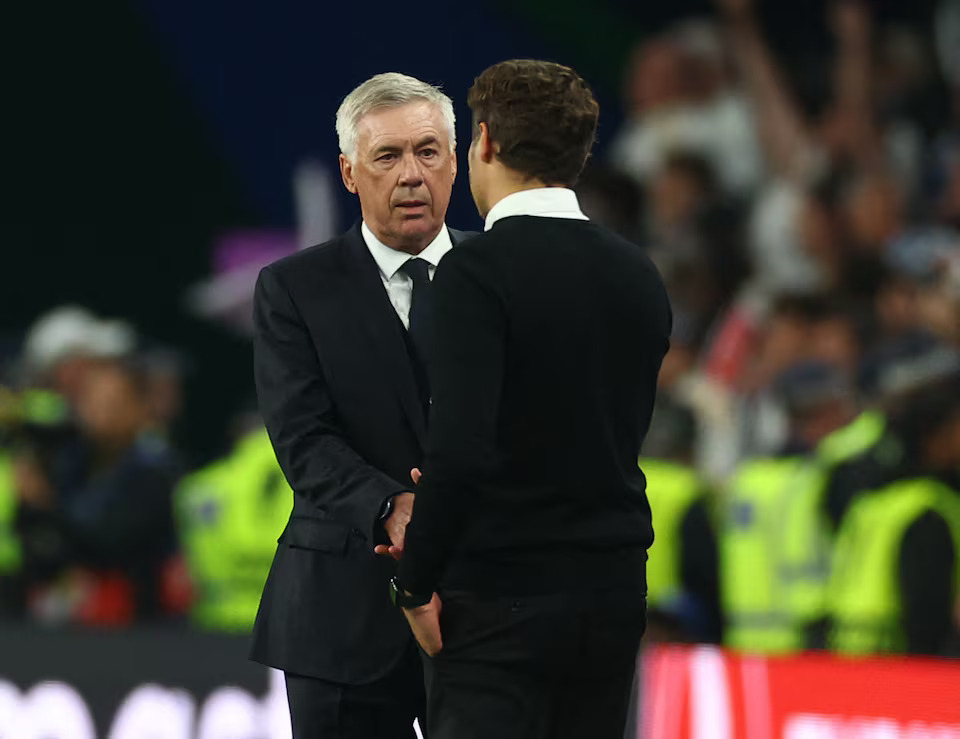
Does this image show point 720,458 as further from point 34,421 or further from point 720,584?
point 34,421

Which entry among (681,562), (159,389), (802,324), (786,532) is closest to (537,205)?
(786,532)

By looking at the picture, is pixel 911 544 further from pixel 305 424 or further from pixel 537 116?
pixel 537 116

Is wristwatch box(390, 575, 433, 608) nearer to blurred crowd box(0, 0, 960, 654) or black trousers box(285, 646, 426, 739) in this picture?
black trousers box(285, 646, 426, 739)

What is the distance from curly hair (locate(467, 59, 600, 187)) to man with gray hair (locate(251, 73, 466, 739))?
1.11 feet

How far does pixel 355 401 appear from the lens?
315 centimetres

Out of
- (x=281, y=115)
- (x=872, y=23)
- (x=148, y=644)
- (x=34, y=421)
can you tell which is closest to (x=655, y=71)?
(x=872, y=23)

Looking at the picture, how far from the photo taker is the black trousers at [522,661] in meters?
2.79

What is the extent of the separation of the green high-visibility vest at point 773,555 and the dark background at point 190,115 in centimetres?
487

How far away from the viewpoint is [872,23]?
9.82m

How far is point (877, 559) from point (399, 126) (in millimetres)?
3173

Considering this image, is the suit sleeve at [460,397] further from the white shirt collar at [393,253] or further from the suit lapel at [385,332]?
the white shirt collar at [393,253]

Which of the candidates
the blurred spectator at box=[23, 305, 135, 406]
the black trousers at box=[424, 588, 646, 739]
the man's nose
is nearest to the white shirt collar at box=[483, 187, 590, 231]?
the man's nose

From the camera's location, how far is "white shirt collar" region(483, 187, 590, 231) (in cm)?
283

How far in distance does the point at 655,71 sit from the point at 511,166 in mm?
7521
